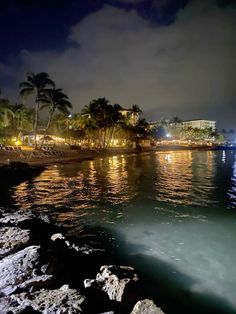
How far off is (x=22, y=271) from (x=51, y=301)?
155cm

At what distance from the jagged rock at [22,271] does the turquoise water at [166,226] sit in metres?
3.10

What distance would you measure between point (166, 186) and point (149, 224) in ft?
37.2

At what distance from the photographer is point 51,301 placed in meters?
5.58

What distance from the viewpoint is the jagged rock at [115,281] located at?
628 cm

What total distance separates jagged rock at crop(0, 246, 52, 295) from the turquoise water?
3103 mm

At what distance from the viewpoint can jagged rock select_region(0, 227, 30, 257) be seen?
26.8ft

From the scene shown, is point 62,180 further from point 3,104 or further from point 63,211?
point 3,104

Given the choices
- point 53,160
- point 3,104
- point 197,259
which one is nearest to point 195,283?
point 197,259

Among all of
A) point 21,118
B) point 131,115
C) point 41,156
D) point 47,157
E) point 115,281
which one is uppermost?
point 131,115

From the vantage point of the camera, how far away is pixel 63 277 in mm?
6938

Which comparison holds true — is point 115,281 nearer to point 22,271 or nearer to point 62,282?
point 62,282

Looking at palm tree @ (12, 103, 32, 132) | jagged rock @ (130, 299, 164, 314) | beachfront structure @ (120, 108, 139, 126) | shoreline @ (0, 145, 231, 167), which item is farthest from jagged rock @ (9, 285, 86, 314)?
beachfront structure @ (120, 108, 139, 126)

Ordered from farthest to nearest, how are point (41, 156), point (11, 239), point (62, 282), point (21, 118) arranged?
point (21, 118)
point (41, 156)
point (11, 239)
point (62, 282)

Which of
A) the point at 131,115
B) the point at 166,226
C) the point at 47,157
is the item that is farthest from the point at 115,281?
the point at 131,115
